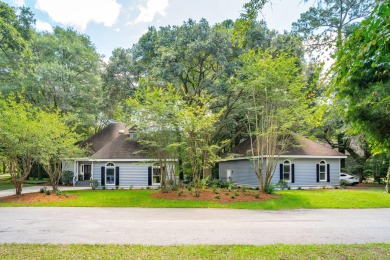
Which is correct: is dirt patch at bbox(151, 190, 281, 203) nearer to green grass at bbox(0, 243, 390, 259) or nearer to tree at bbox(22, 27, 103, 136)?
green grass at bbox(0, 243, 390, 259)

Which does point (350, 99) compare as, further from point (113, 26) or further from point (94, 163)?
point (94, 163)

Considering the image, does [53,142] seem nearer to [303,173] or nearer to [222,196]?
[222,196]

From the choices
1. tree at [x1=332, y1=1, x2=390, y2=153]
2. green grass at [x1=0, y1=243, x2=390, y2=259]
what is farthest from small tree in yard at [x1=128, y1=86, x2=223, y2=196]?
tree at [x1=332, y1=1, x2=390, y2=153]

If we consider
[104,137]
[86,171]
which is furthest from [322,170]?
[86,171]

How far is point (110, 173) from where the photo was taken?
21.2 meters

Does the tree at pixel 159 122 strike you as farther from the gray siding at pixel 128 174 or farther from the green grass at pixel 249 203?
the gray siding at pixel 128 174

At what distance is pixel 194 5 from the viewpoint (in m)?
5.47

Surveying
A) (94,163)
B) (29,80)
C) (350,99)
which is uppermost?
(29,80)

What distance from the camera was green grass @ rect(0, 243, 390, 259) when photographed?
5441mm

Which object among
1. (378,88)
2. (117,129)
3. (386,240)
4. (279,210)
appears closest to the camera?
(378,88)

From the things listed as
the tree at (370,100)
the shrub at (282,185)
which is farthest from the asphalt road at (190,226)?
the shrub at (282,185)

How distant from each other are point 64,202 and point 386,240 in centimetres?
1275

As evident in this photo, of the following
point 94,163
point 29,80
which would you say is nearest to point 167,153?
point 94,163

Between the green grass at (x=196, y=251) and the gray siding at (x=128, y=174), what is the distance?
1497cm
